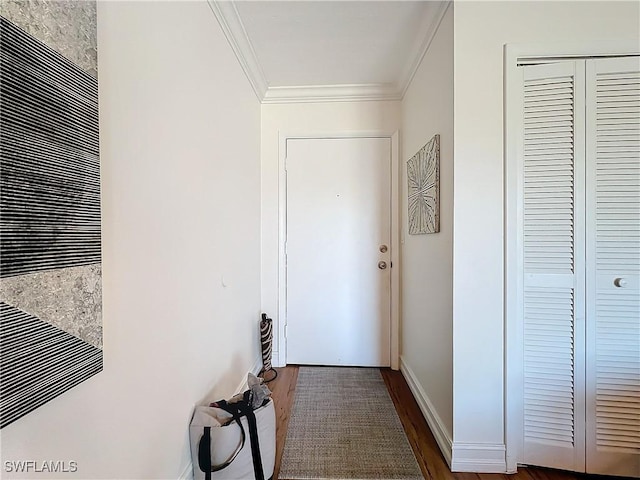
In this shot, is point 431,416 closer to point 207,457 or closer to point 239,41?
point 207,457

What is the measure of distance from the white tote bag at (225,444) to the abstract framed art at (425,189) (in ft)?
4.45

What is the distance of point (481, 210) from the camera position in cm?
152

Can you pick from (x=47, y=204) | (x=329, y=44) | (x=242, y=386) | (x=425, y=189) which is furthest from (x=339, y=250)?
(x=47, y=204)

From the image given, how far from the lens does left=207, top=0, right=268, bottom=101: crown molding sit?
5.41ft

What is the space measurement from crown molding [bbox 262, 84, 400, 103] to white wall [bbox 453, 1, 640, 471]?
1.14 metres

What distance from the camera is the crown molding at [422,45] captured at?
5.47 ft

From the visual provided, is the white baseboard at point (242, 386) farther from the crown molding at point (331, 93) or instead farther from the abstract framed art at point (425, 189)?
the crown molding at point (331, 93)

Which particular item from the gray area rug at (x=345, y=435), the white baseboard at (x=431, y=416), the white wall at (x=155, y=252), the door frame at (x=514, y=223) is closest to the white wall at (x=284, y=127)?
the gray area rug at (x=345, y=435)

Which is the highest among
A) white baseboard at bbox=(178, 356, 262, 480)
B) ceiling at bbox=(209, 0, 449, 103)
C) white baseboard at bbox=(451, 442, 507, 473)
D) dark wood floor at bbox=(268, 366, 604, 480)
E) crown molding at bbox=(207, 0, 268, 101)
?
ceiling at bbox=(209, 0, 449, 103)

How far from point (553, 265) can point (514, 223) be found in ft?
0.91

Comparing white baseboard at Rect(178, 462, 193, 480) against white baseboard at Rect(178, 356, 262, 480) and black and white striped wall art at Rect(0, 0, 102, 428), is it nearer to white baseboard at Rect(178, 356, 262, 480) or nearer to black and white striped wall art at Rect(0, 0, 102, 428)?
white baseboard at Rect(178, 356, 262, 480)

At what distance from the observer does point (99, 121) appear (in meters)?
0.83

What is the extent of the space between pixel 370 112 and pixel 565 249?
1.80 m

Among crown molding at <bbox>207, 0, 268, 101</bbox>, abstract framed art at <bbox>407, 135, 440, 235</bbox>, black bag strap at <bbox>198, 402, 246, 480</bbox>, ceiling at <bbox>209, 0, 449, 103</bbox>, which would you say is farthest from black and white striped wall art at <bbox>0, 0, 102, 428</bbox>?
abstract framed art at <bbox>407, 135, 440, 235</bbox>
